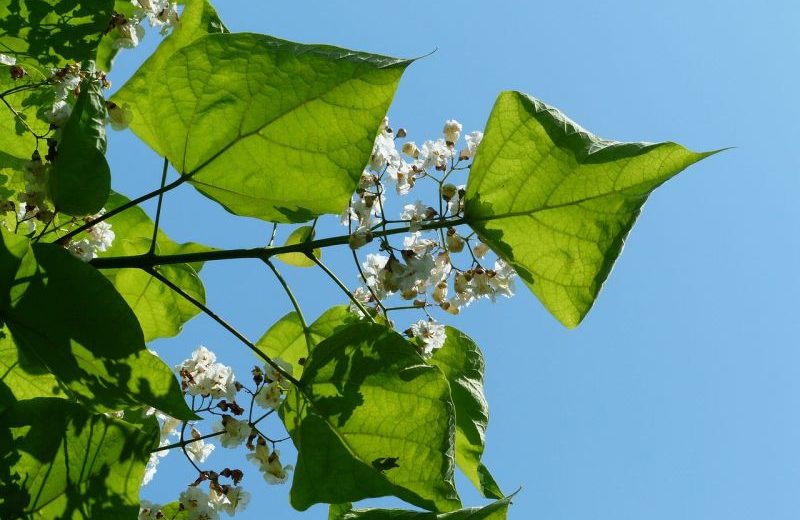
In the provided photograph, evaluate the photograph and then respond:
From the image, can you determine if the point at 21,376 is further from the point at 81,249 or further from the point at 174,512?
the point at 174,512

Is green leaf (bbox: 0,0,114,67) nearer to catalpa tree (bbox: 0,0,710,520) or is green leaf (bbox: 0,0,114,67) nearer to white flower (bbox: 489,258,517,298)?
catalpa tree (bbox: 0,0,710,520)

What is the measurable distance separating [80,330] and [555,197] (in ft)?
2.79

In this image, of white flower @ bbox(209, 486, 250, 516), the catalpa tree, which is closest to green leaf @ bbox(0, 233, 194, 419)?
the catalpa tree

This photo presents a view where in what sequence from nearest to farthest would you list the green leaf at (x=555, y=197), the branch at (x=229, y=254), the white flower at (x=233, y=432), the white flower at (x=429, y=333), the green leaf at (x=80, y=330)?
the green leaf at (x=80, y=330)
the branch at (x=229, y=254)
the green leaf at (x=555, y=197)
the white flower at (x=233, y=432)
the white flower at (x=429, y=333)

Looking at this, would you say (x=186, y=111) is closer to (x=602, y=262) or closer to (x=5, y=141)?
(x=5, y=141)

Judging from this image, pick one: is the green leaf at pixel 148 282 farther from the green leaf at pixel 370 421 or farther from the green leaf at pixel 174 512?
the green leaf at pixel 370 421

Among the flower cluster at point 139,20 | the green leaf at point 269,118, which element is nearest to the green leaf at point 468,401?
the green leaf at point 269,118

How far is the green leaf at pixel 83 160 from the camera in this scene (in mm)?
1260

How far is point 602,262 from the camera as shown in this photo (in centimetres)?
151

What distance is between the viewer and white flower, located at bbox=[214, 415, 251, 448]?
5.23ft

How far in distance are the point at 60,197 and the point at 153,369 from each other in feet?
1.04

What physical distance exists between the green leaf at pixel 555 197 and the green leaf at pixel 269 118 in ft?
0.95

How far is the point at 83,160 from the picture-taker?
129 centimetres

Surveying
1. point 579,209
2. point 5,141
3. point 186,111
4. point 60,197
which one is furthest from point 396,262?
point 5,141
